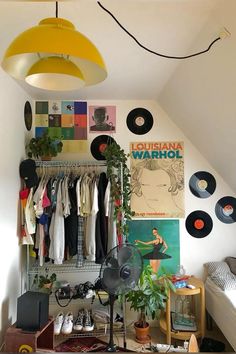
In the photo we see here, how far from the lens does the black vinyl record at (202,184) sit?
3.54 metres

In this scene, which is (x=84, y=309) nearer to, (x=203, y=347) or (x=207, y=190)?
(x=203, y=347)

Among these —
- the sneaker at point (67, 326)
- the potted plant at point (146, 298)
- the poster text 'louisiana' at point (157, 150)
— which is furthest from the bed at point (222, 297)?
the sneaker at point (67, 326)

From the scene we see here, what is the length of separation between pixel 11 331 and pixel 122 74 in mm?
2364

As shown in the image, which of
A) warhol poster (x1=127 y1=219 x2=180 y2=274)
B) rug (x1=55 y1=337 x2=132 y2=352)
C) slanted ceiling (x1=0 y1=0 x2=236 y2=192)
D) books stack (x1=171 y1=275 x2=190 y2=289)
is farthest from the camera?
warhol poster (x1=127 y1=219 x2=180 y2=274)

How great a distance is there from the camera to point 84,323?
3.04 metres

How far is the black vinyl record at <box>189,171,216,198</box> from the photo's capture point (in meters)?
3.54

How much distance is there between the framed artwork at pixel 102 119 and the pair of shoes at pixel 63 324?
2.03 meters

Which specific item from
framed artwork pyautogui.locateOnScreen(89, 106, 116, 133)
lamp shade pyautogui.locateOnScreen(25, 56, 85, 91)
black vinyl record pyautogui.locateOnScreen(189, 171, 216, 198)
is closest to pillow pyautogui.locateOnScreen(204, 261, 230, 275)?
black vinyl record pyautogui.locateOnScreen(189, 171, 216, 198)

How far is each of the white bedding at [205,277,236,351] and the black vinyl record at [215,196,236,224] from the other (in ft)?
2.31

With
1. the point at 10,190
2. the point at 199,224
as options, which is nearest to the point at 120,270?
the point at 10,190

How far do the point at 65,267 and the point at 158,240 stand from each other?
3.59 ft

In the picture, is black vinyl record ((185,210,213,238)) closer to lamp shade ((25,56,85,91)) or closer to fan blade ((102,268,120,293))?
fan blade ((102,268,120,293))

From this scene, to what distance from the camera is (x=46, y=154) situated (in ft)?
10.4

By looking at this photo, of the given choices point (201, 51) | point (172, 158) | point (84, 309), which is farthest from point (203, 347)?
point (201, 51)
